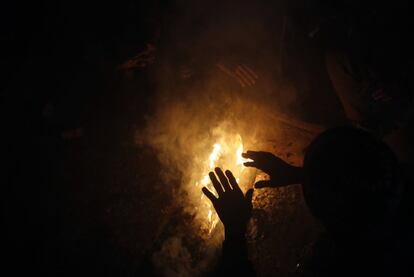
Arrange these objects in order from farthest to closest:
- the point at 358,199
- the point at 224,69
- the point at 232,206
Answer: the point at 224,69 < the point at 232,206 < the point at 358,199

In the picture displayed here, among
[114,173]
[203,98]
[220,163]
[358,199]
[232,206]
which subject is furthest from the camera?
[203,98]

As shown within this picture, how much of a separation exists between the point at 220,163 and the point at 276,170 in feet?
5.50

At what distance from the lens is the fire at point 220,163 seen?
4.92 meters

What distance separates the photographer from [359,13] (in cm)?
575

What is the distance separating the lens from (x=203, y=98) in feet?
19.7

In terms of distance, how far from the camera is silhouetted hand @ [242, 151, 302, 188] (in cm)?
353

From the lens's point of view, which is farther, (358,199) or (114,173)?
(114,173)

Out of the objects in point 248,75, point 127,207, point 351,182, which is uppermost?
point 248,75

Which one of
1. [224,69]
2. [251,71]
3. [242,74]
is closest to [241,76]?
[242,74]

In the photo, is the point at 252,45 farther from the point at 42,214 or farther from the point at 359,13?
the point at 42,214

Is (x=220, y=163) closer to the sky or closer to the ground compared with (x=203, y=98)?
closer to the ground

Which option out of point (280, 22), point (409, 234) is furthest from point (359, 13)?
point (409, 234)

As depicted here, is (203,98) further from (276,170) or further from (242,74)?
(276,170)

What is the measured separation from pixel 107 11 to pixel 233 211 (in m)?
5.60
